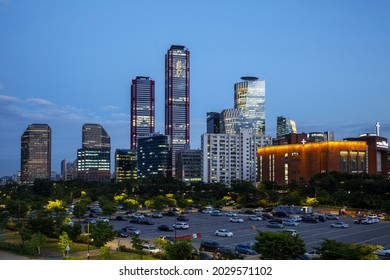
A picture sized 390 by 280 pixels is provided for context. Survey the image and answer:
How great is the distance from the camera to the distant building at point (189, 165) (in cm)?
10525

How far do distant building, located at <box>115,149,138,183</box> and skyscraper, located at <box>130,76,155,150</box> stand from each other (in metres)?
45.1

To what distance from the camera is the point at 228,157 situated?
91.9 metres

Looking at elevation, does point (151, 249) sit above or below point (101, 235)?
below

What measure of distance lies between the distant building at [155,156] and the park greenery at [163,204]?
50.3 m

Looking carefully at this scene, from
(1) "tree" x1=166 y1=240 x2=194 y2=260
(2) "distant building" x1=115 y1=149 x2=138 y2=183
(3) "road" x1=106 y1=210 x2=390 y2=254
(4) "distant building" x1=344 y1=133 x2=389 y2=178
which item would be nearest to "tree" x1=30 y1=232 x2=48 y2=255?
(3) "road" x1=106 y1=210 x2=390 y2=254

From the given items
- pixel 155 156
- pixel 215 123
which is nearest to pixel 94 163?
pixel 155 156

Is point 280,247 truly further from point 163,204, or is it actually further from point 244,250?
point 163,204

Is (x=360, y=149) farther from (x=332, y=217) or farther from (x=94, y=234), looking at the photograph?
(x=94, y=234)

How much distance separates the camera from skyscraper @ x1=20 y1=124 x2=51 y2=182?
98400 mm

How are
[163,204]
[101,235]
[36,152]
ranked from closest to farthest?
[101,235] < [163,204] < [36,152]

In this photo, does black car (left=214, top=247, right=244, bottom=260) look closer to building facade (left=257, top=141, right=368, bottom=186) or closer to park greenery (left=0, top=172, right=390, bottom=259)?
park greenery (left=0, top=172, right=390, bottom=259)

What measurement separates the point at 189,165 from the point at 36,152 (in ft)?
119

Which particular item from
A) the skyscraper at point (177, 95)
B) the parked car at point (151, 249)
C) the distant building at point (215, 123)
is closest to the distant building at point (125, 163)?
the skyscraper at point (177, 95)
